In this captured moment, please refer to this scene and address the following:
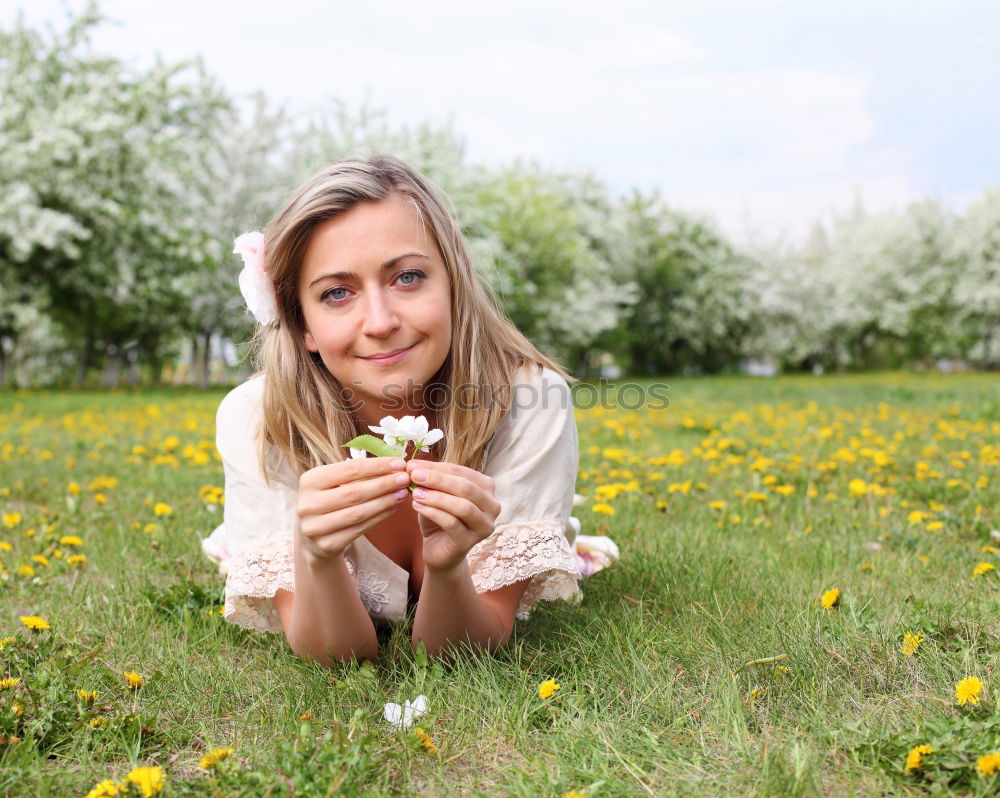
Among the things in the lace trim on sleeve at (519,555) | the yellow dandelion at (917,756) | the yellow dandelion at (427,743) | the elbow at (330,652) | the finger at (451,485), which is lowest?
the elbow at (330,652)

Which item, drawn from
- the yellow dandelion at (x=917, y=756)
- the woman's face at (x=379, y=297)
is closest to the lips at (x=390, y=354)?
the woman's face at (x=379, y=297)

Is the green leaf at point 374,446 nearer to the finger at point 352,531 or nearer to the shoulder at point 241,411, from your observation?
the finger at point 352,531

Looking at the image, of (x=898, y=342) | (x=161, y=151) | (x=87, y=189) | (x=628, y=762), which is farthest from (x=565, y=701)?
(x=898, y=342)

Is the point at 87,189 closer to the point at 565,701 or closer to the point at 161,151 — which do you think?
the point at 161,151

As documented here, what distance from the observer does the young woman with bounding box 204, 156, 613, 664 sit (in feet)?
6.91

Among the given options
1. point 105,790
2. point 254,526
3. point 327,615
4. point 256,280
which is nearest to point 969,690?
point 327,615

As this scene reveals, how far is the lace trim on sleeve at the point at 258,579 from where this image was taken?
2230 mm

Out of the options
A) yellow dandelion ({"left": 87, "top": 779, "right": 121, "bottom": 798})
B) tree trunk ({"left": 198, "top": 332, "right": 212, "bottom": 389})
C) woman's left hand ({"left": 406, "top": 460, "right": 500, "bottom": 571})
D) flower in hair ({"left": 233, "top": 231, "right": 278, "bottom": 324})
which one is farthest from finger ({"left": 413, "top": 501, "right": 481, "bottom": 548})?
tree trunk ({"left": 198, "top": 332, "right": 212, "bottom": 389})

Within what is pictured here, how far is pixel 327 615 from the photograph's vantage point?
2.03m

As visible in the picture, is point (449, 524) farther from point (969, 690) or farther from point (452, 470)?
point (969, 690)

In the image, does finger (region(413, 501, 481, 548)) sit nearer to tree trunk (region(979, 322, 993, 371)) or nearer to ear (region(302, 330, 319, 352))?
ear (region(302, 330, 319, 352))

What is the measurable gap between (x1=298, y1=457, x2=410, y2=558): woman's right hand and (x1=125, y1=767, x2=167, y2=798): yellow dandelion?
0.52 metres

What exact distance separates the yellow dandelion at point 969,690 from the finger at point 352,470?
1.22 m

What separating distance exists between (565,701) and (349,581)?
0.58 meters
